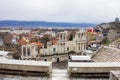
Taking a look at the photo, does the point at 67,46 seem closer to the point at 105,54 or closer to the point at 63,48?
the point at 63,48

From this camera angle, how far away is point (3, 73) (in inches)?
364

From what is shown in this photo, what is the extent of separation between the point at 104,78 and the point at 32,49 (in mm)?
41687

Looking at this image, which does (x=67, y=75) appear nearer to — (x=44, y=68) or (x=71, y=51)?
(x=44, y=68)

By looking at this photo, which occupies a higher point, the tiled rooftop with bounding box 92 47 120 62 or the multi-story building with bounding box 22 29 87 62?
the tiled rooftop with bounding box 92 47 120 62

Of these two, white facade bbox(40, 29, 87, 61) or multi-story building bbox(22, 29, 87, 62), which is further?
white facade bbox(40, 29, 87, 61)

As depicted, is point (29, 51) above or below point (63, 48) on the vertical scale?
above

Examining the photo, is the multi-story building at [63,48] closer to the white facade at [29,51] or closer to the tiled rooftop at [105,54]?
the white facade at [29,51]

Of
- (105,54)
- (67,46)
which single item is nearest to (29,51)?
(67,46)

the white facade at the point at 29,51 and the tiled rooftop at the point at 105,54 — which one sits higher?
the tiled rooftop at the point at 105,54

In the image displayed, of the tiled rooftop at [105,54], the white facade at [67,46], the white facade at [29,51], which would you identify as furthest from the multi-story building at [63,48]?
the tiled rooftop at [105,54]

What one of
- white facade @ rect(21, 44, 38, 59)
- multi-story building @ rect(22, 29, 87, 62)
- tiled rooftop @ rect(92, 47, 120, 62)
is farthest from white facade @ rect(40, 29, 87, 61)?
→ tiled rooftop @ rect(92, 47, 120, 62)

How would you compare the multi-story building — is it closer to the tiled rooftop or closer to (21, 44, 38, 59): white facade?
(21, 44, 38, 59): white facade

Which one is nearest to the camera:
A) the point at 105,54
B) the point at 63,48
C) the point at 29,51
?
the point at 105,54

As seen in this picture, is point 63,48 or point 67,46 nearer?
point 63,48
